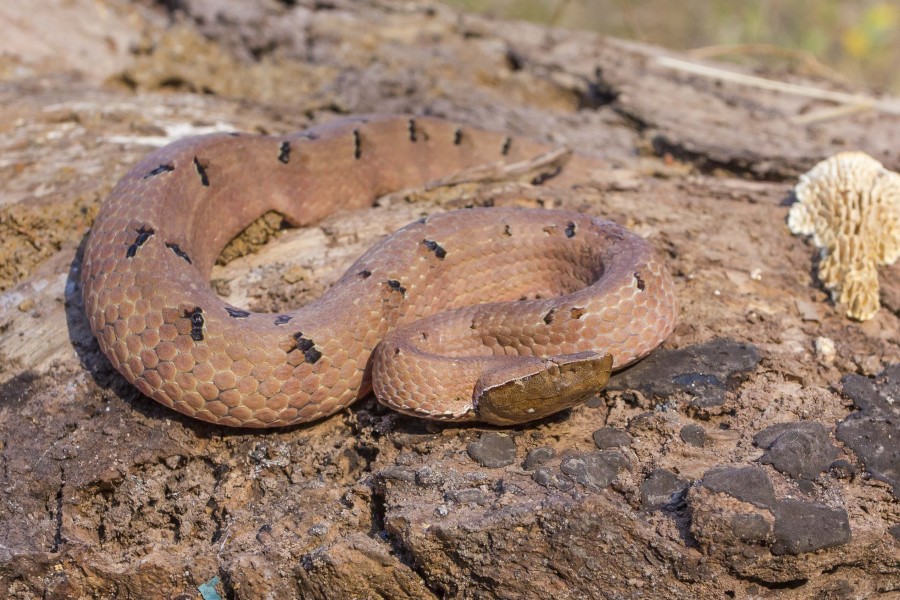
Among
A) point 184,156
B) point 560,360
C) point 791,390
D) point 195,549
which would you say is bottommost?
point 195,549

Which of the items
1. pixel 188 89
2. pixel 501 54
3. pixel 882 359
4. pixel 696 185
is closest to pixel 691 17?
pixel 501 54

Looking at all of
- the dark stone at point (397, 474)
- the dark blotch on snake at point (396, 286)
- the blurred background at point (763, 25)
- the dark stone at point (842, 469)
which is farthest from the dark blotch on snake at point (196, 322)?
the blurred background at point (763, 25)

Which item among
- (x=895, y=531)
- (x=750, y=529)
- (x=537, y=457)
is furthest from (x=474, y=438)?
(x=895, y=531)

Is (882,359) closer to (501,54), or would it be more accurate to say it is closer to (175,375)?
(175,375)

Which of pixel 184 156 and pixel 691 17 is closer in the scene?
pixel 184 156

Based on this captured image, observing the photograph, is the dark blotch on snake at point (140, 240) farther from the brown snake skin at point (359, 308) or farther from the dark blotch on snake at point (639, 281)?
the dark blotch on snake at point (639, 281)

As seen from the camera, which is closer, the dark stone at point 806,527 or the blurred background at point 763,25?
the dark stone at point 806,527
